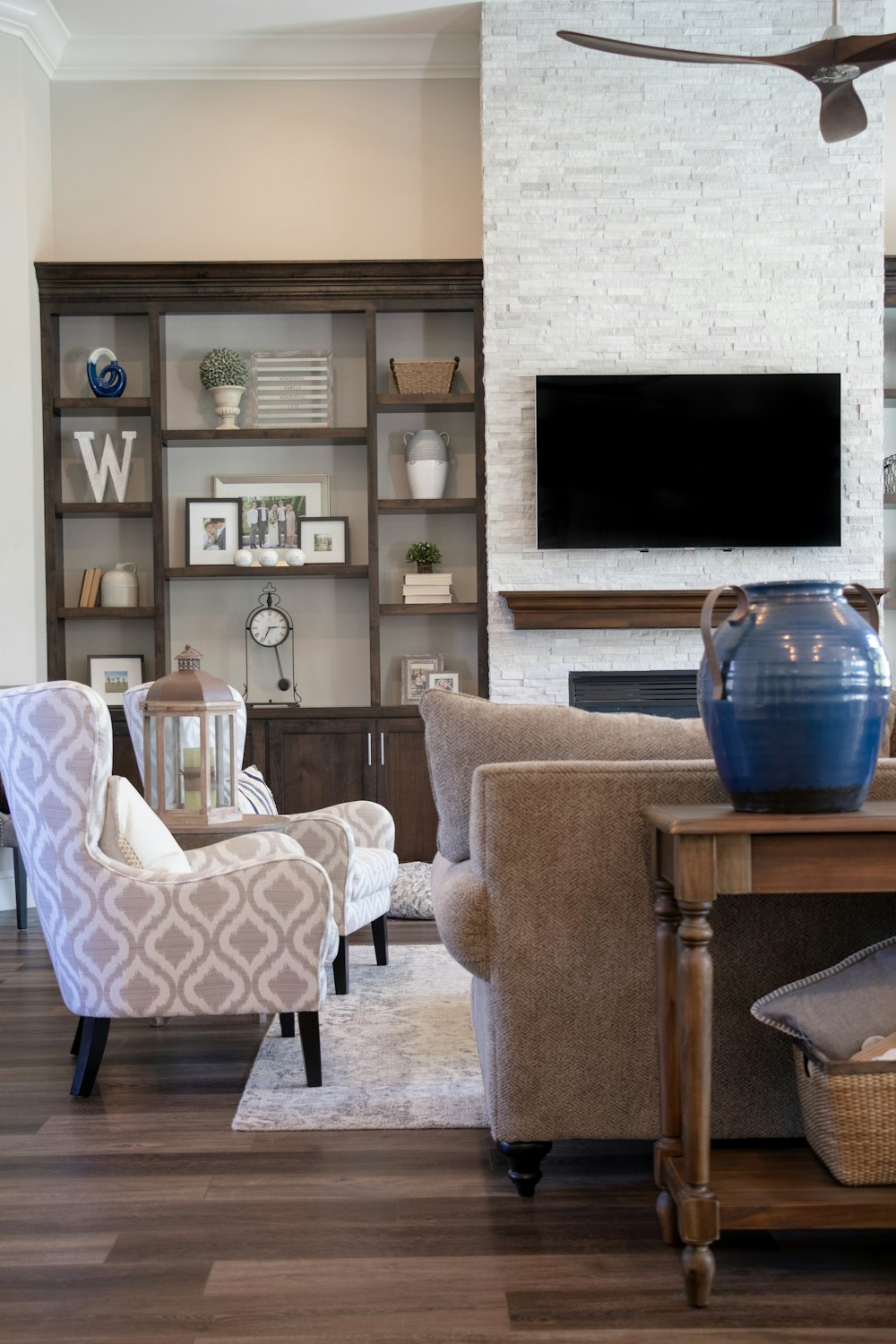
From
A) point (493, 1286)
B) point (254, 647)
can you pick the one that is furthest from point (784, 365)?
point (493, 1286)

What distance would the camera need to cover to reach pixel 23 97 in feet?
18.9

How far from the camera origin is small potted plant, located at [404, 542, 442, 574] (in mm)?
5980

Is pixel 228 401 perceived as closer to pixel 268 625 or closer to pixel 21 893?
pixel 268 625

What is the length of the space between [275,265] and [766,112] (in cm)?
240

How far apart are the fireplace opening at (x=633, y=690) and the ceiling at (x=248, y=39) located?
3.12 m

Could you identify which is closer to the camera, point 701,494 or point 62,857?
point 62,857

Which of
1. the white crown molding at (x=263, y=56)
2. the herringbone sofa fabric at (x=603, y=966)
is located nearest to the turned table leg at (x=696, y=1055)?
the herringbone sofa fabric at (x=603, y=966)

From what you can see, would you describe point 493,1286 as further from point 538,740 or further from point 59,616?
point 59,616

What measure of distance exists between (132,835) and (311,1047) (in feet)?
2.08

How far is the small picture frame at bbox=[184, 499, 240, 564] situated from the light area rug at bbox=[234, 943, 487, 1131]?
2.79 metres

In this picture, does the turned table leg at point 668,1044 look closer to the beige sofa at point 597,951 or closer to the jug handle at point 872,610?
the beige sofa at point 597,951

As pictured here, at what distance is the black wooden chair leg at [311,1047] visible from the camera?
2816 mm

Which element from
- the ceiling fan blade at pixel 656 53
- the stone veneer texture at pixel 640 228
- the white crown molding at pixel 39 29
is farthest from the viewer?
the stone veneer texture at pixel 640 228

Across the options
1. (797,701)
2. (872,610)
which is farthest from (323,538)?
(797,701)
